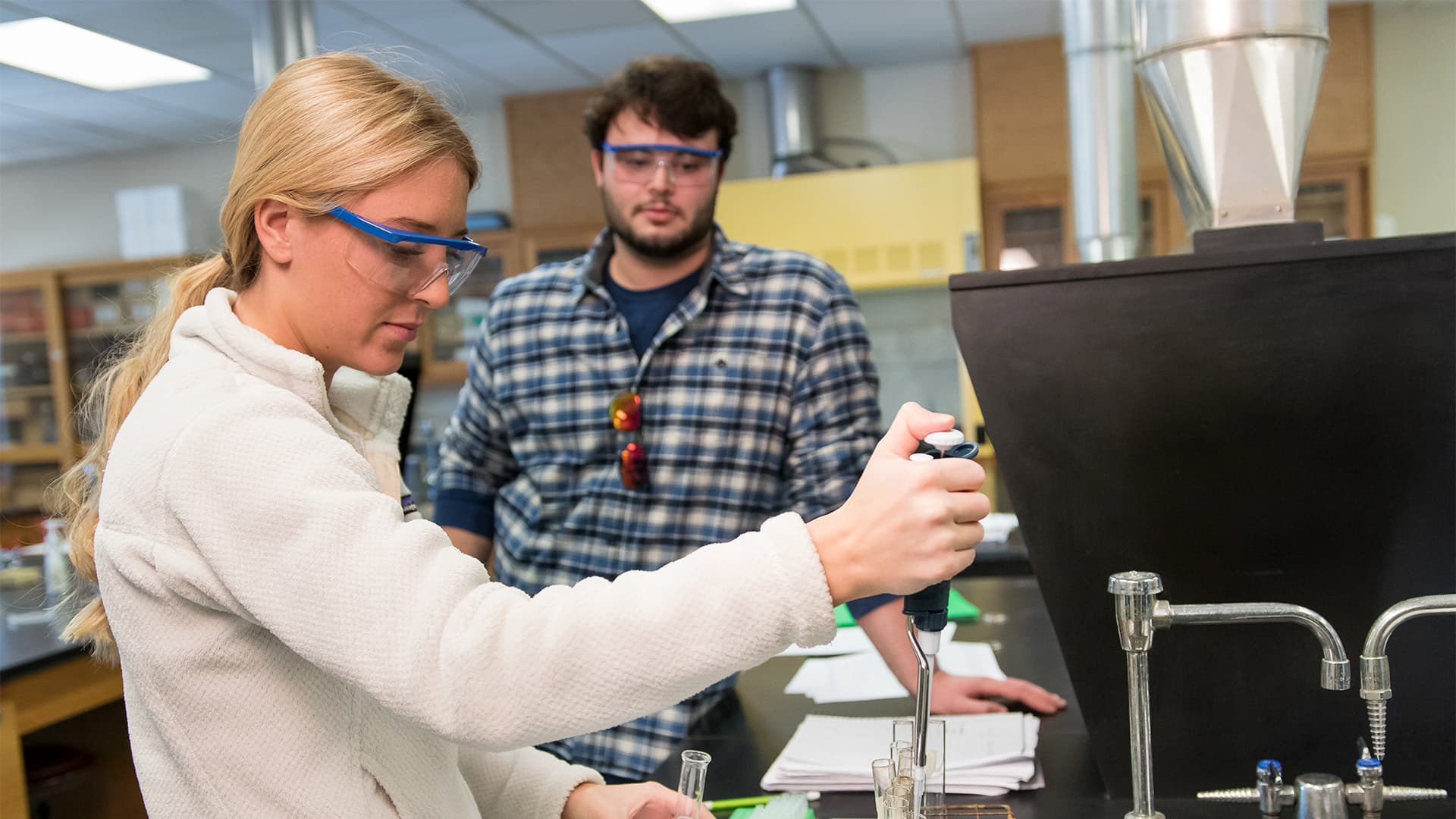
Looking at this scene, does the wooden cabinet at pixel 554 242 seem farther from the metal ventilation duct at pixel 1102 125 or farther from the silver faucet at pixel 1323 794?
the silver faucet at pixel 1323 794

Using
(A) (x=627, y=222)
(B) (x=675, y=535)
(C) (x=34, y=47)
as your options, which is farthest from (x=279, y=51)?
(B) (x=675, y=535)

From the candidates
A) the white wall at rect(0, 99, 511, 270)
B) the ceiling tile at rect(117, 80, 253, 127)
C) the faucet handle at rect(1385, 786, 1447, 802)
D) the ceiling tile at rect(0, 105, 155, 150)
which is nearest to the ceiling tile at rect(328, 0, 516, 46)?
the ceiling tile at rect(117, 80, 253, 127)

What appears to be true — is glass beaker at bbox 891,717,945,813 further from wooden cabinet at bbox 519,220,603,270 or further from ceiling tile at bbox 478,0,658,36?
wooden cabinet at bbox 519,220,603,270

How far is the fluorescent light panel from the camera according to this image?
14.0 feet

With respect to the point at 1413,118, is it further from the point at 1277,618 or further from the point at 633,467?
the point at 1277,618

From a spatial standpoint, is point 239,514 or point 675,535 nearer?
point 239,514

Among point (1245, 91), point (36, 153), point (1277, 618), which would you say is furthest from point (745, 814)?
point (36, 153)

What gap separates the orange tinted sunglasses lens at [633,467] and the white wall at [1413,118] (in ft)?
15.2

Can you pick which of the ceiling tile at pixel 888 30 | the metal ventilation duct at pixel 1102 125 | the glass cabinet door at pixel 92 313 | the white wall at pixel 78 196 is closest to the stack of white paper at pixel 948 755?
the metal ventilation duct at pixel 1102 125

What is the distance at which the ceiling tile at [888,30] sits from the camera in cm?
476

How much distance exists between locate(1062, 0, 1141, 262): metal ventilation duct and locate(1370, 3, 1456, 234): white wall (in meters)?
1.78

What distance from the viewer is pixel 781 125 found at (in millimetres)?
5680

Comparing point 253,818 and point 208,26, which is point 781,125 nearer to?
point 208,26

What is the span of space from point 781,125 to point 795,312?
406 centimetres
